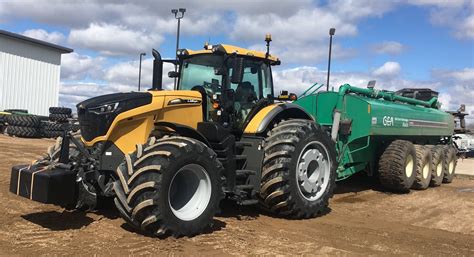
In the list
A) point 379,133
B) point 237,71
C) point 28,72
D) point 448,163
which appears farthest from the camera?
point 28,72

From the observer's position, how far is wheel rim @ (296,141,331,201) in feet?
24.0

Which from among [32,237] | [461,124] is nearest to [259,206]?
[32,237]

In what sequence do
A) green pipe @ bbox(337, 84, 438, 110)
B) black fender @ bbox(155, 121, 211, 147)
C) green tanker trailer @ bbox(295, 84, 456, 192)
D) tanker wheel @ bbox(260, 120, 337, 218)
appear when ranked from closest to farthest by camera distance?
black fender @ bbox(155, 121, 211, 147) < tanker wheel @ bbox(260, 120, 337, 218) < green tanker trailer @ bbox(295, 84, 456, 192) < green pipe @ bbox(337, 84, 438, 110)

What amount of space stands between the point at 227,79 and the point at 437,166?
335 inches

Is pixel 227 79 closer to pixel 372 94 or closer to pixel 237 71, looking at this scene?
pixel 237 71

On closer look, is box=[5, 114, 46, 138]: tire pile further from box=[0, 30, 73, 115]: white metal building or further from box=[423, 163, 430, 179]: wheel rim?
box=[423, 163, 430, 179]: wheel rim

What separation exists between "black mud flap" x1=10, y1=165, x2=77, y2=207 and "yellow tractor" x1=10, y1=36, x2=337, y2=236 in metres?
0.01

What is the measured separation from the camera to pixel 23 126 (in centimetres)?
2233

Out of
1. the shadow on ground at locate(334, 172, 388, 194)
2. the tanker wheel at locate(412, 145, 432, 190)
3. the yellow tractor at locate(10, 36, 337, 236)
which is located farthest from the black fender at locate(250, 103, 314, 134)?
the tanker wheel at locate(412, 145, 432, 190)

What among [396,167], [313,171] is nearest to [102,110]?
[313,171]

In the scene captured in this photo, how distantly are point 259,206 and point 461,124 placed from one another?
11.9 metres

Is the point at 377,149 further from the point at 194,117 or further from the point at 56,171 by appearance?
the point at 56,171

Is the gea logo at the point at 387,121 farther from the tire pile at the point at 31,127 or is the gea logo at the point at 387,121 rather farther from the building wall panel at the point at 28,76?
the building wall panel at the point at 28,76

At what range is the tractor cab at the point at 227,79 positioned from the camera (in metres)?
7.05
